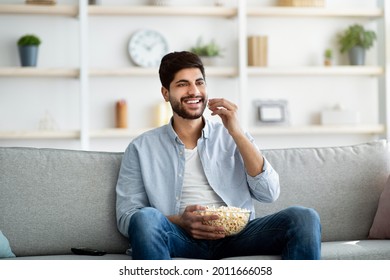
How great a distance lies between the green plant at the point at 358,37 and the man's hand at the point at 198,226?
3.70 metres

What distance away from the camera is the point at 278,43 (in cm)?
610

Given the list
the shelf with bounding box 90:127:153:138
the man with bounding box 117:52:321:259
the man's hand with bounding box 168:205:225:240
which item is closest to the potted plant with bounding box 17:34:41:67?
the shelf with bounding box 90:127:153:138

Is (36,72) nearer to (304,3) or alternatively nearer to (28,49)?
(28,49)

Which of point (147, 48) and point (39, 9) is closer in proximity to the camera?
point (39, 9)

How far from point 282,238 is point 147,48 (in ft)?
11.4

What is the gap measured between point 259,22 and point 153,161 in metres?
3.38

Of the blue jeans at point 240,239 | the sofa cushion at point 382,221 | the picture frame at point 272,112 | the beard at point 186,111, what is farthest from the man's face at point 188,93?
the picture frame at point 272,112

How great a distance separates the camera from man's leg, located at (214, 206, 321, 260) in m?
2.48

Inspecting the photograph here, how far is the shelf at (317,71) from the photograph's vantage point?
5754mm

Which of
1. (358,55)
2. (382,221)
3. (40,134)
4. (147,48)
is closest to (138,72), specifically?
(147,48)

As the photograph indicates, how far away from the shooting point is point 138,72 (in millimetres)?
5594

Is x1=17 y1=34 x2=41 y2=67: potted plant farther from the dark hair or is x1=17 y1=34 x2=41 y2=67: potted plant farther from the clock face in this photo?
the dark hair

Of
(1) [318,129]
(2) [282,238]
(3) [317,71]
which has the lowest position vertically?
(2) [282,238]
